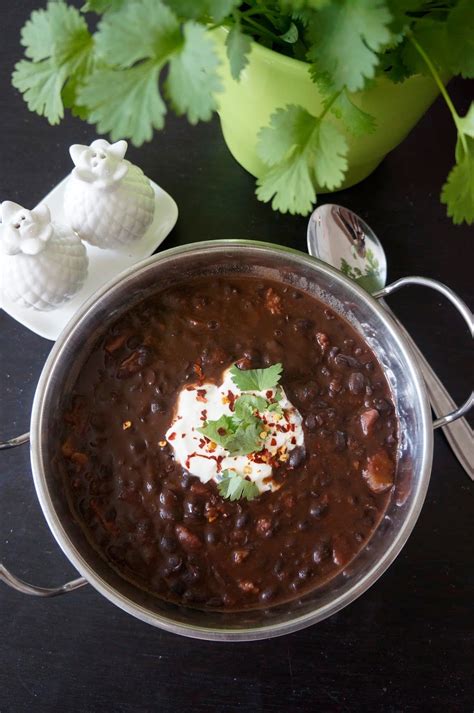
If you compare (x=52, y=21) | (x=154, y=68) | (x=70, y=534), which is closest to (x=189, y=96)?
(x=154, y=68)

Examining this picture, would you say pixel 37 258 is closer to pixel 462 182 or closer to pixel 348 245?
pixel 348 245

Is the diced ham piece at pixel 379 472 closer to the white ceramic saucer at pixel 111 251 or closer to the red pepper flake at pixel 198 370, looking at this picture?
the red pepper flake at pixel 198 370

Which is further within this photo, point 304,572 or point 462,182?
point 304,572

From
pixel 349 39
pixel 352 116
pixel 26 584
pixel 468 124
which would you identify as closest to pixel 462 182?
pixel 468 124

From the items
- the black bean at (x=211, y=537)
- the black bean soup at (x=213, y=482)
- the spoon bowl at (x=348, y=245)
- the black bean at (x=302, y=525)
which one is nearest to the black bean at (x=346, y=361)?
the black bean soup at (x=213, y=482)

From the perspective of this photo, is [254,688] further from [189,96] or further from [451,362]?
[189,96]

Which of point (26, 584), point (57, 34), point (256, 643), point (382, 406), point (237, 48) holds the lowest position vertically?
point (256, 643)

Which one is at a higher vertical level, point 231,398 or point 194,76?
point 194,76

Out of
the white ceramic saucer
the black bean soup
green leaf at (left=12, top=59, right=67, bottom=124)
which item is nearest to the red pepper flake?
the black bean soup
